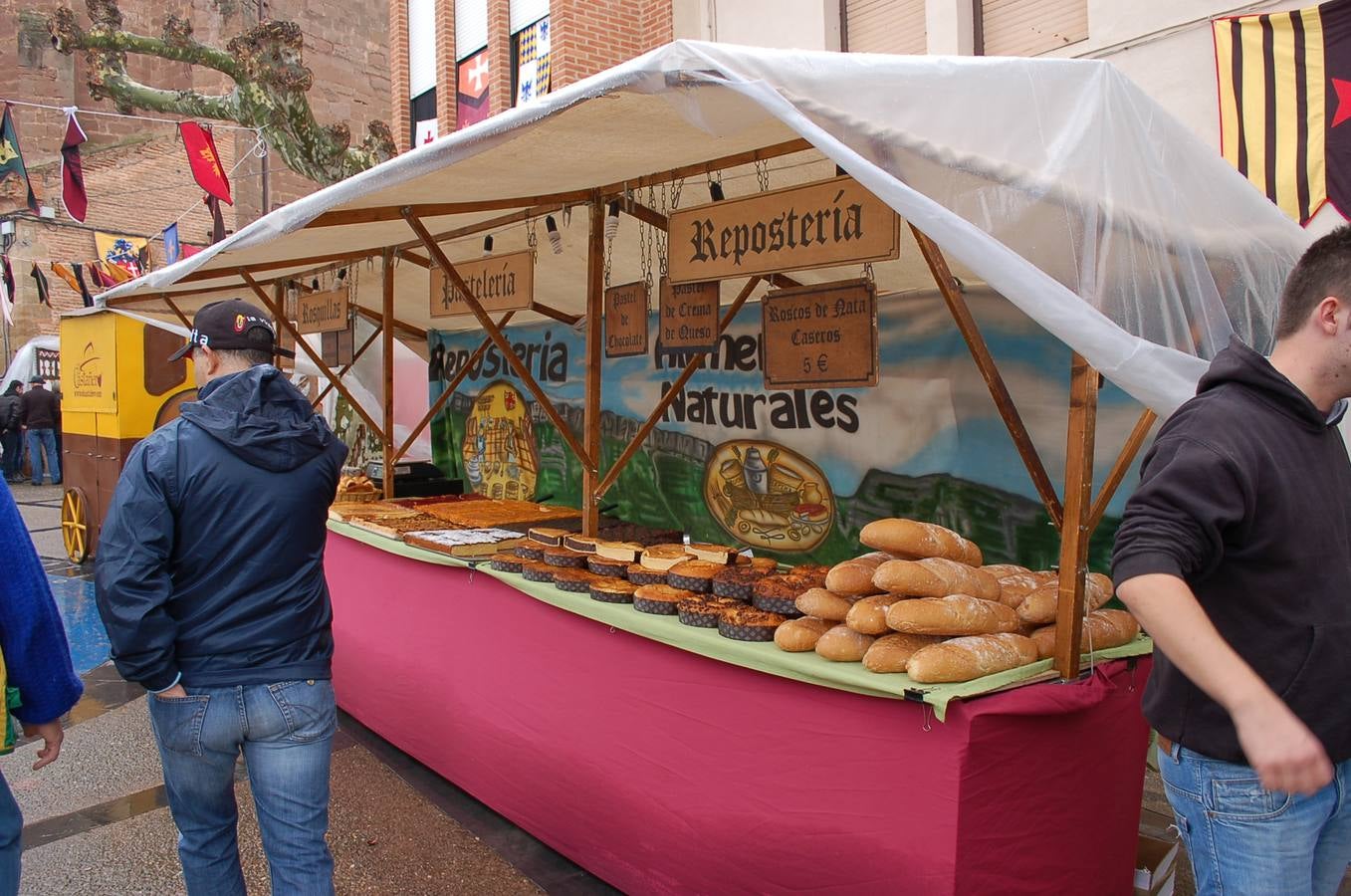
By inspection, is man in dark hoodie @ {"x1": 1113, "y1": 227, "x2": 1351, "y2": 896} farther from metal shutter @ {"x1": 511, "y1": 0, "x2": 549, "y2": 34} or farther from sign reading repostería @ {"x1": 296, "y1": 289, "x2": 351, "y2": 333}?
metal shutter @ {"x1": 511, "y1": 0, "x2": 549, "y2": 34}

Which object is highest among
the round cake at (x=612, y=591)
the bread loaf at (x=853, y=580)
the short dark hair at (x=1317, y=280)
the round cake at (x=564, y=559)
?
the short dark hair at (x=1317, y=280)

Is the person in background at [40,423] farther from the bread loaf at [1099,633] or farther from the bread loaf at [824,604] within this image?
the bread loaf at [1099,633]

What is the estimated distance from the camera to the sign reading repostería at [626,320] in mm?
4703

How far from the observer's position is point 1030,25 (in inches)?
279

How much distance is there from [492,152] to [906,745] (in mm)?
2544

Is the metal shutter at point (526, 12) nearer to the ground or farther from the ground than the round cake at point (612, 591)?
farther from the ground

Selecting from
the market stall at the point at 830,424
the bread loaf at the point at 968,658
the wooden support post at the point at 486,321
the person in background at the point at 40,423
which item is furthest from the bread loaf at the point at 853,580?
the person in background at the point at 40,423

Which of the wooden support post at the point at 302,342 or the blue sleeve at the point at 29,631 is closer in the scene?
the blue sleeve at the point at 29,631

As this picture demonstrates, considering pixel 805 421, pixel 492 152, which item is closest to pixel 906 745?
pixel 492 152

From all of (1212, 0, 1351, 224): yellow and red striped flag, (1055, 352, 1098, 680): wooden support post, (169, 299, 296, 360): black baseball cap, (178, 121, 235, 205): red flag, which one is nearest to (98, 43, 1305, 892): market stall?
(1055, 352, 1098, 680): wooden support post

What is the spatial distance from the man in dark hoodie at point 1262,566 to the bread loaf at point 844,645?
1.03 meters

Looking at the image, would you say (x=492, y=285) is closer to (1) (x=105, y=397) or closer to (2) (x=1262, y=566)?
(2) (x=1262, y=566)

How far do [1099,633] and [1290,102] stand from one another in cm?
392

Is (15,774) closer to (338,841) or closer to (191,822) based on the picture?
(338,841)
